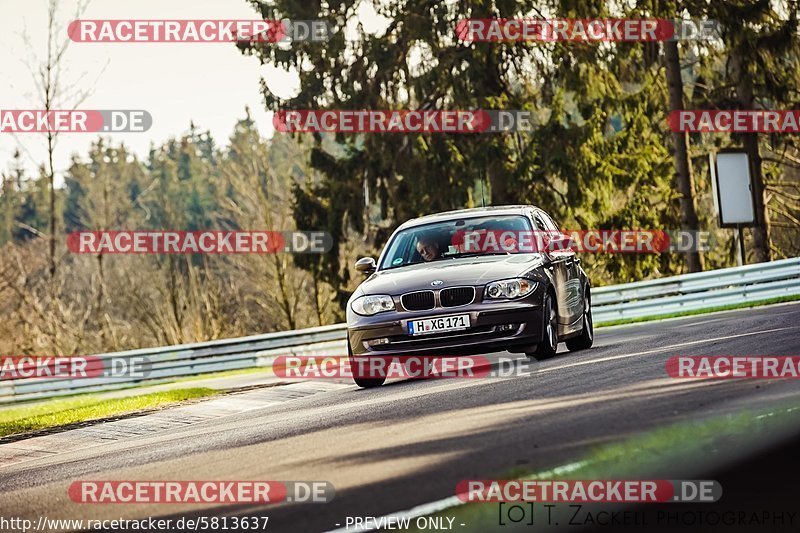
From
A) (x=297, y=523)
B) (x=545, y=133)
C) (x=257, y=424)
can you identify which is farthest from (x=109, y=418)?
(x=545, y=133)

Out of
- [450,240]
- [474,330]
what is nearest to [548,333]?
[474,330]

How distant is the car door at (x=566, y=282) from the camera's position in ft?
45.5

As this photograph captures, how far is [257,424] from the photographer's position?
11.1 meters

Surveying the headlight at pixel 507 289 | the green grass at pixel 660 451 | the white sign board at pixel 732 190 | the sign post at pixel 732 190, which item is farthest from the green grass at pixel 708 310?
the green grass at pixel 660 451

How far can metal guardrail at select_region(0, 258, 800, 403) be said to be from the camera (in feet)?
83.2

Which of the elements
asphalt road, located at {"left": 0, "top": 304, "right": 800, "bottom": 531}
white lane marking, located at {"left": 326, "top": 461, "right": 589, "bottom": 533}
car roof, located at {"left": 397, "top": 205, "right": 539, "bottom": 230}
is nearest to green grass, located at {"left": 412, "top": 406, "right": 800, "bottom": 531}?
white lane marking, located at {"left": 326, "top": 461, "right": 589, "bottom": 533}

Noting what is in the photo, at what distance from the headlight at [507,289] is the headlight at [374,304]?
1034mm

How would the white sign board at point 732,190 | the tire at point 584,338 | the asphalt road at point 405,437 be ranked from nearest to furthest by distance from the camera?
the asphalt road at point 405,437
the tire at point 584,338
the white sign board at point 732,190

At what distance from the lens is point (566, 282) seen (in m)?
14.3

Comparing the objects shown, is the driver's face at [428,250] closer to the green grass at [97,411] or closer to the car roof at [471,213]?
the car roof at [471,213]

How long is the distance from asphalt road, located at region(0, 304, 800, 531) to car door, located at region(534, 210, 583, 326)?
3.06ft

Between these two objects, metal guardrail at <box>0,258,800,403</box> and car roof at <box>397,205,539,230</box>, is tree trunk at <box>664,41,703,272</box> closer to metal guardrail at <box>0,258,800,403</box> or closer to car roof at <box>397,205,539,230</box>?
metal guardrail at <box>0,258,800,403</box>

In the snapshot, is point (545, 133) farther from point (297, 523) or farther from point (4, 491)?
point (297, 523)

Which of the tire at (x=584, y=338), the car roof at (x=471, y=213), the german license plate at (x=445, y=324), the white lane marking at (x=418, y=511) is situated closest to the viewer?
the white lane marking at (x=418, y=511)
